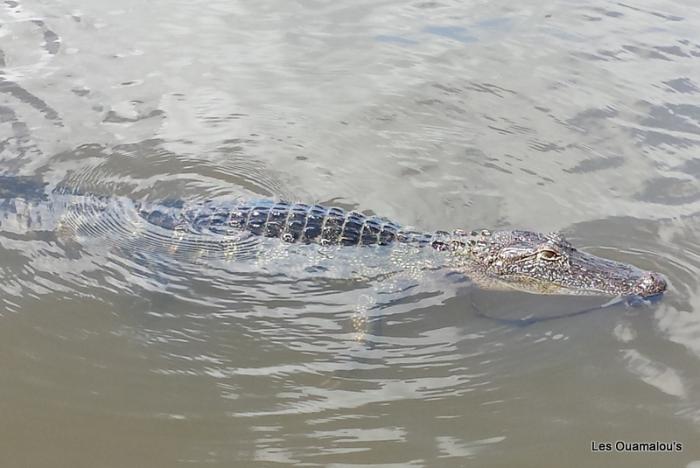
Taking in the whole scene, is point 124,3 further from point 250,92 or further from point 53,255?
point 53,255

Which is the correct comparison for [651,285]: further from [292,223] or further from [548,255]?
[292,223]

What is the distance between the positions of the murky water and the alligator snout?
15 cm

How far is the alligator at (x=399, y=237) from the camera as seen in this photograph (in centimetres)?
511

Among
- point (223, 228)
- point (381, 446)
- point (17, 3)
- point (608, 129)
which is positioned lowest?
point (381, 446)

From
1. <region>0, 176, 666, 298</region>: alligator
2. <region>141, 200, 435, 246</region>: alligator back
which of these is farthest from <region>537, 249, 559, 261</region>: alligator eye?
<region>141, 200, 435, 246</region>: alligator back

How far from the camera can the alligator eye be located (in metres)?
5.12

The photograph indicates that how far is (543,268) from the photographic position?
518 centimetres

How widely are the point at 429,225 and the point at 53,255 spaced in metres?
3.15

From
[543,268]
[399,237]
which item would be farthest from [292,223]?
[543,268]

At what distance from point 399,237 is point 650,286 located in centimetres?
193

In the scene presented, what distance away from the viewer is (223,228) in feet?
17.6

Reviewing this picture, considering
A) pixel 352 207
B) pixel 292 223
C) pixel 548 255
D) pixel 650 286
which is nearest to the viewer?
pixel 650 286

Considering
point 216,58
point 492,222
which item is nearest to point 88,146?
point 216,58

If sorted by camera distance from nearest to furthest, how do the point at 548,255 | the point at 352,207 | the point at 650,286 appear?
the point at 650,286
the point at 548,255
the point at 352,207
